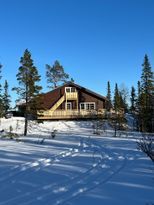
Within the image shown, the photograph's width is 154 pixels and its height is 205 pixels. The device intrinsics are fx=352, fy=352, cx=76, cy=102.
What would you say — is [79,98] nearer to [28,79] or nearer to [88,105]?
[88,105]

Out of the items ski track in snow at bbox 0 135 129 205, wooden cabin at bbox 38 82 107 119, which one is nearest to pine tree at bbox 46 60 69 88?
wooden cabin at bbox 38 82 107 119

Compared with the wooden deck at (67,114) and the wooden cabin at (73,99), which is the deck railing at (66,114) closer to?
the wooden deck at (67,114)

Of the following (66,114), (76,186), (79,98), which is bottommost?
(76,186)

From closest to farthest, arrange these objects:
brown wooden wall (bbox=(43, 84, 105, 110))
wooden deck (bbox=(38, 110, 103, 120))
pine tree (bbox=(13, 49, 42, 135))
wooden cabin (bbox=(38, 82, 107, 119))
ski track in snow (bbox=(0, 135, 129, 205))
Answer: ski track in snow (bbox=(0, 135, 129, 205)) → pine tree (bbox=(13, 49, 42, 135)) → wooden deck (bbox=(38, 110, 103, 120)) → wooden cabin (bbox=(38, 82, 107, 119)) → brown wooden wall (bbox=(43, 84, 105, 110))

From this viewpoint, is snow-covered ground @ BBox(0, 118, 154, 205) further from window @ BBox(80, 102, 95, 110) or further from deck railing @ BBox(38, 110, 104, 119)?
window @ BBox(80, 102, 95, 110)

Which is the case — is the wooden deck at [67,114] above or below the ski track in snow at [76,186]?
above

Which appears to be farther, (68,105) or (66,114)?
(68,105)

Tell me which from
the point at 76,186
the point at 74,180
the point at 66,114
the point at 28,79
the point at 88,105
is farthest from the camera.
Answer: the point at 88,105

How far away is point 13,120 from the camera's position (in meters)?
51.4

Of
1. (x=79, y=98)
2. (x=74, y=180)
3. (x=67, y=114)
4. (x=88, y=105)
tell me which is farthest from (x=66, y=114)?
(x=74, y=180)

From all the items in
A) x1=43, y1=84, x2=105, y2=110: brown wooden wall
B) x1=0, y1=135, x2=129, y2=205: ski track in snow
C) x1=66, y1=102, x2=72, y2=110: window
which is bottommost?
x1=0, y1=135, x2=129, y2=205: ski track in snow

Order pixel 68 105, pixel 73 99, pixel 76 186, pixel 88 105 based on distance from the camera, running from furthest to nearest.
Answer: pixel 68 105, pixel 88 105, pixel 73 99, pixel 76 186

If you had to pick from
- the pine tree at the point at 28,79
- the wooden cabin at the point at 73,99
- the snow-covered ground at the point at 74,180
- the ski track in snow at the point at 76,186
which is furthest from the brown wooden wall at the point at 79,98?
the ski track in snow at the point at 76,186

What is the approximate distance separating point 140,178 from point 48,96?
47236 mm
